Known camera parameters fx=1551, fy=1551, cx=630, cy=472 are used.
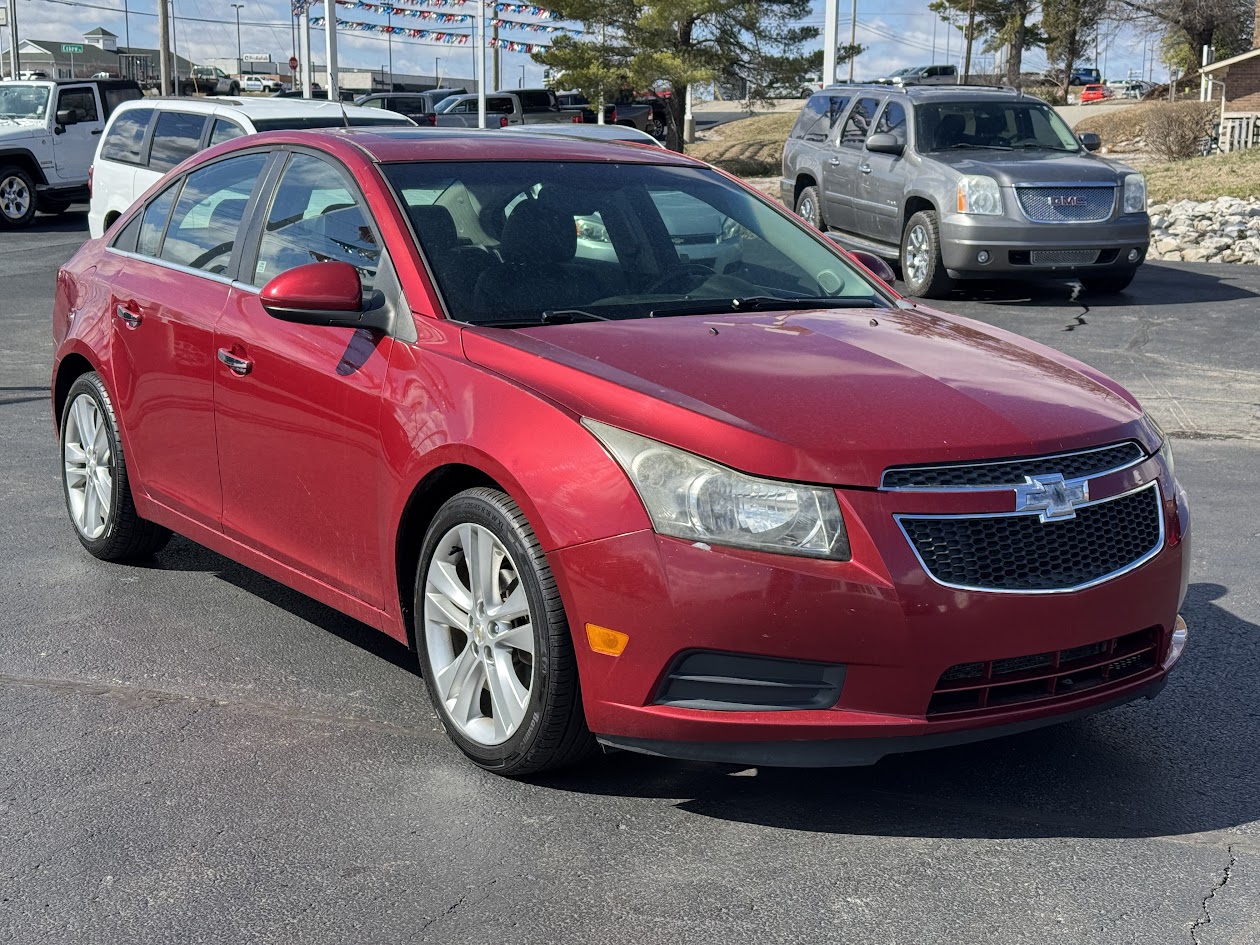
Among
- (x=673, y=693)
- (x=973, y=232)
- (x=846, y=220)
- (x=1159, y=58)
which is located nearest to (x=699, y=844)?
(x=673, y=693)

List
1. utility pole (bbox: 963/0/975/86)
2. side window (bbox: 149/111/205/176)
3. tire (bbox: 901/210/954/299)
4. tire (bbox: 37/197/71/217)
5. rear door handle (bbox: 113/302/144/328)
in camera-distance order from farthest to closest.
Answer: utility pole (bbox: 963/0/975/86) → tire (bbox: 37/197/71/217) → tire (bbox: 901/210/954/299) → side window (bbox: 149/111/205/176) → rear door handle (bbox: 113/302/144/328)

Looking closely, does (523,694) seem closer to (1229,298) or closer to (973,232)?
(973,232)

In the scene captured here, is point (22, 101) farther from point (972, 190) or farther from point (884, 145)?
point (972, 190)

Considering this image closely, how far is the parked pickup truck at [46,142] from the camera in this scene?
2312cm

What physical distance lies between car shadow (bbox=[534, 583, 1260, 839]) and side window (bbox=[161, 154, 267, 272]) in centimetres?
231

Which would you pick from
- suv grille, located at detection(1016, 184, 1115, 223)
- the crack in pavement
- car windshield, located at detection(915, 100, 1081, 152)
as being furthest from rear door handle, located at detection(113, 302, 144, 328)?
car windshield, located at detection(915, 100, 1081, 152)

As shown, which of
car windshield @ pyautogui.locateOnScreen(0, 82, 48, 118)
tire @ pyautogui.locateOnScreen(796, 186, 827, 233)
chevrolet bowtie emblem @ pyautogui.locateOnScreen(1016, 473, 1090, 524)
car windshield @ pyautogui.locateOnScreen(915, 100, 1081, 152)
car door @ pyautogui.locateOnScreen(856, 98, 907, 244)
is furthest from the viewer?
car windshield @ pyautogui.locateOnScreen(0, 82, 48, 118)

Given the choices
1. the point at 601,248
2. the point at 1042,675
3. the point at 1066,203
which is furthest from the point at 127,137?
the point at 1042,675

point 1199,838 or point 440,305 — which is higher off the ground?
point 440,305

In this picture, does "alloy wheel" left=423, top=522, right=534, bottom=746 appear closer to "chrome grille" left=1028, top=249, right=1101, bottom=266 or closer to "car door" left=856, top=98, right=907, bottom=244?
"chrome grille" left=1028, top=249, right=1101, bottom=266

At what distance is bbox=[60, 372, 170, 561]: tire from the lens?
226 inches

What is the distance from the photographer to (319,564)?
4.60 m

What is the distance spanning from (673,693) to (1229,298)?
40.6 ft

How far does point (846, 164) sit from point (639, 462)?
1342 centimetres
